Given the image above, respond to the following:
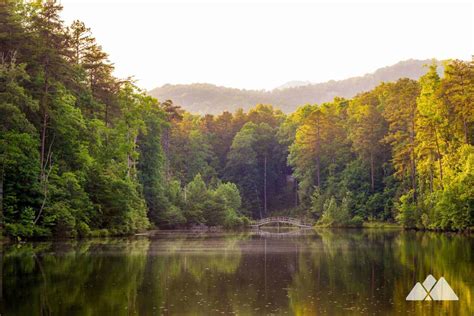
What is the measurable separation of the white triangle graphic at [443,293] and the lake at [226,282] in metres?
0.32

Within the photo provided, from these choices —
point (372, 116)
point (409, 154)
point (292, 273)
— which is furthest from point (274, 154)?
point (292, 273)

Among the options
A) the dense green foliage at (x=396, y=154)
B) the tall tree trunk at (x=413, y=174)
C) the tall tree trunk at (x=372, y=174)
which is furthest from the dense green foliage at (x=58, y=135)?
the tall tree trunk at (x=372, y=174)

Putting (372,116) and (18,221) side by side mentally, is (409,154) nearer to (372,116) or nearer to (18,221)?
(372,116)

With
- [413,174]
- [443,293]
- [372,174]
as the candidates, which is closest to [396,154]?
[413,174]

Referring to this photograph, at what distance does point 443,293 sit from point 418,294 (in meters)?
0.63

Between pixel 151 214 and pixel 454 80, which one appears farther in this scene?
pixel 151 214

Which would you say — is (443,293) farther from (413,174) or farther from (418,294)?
(413,174)

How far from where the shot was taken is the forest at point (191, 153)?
138 feet

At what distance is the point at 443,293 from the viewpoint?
1675cm

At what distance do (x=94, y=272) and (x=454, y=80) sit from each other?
47486mm

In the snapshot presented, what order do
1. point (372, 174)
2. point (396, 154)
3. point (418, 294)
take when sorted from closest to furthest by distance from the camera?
point (418, 294)
point (396, 154)
point (372, 174)

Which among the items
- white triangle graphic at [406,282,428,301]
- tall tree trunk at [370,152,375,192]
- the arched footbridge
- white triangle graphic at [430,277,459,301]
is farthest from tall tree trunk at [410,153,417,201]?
white triangle graphic at [406,282,428,301]

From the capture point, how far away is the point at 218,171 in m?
113

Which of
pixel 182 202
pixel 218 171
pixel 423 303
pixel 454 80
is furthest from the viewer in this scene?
pixel 218 171
